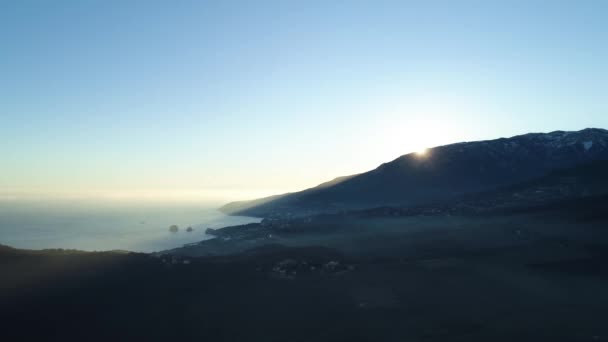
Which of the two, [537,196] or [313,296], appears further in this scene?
[537,196]

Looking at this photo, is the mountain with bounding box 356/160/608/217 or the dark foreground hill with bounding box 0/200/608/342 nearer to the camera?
the dark foreground hill with bounding box 0/200/608/342

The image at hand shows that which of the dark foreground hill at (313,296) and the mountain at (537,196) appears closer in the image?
the dark foreground hill at (313,296)

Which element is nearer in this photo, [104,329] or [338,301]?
[104,329]

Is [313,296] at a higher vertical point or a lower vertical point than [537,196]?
higher

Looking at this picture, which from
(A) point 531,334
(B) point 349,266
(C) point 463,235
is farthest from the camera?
(C) point 463,235

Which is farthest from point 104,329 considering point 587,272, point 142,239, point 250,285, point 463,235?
point 142,239

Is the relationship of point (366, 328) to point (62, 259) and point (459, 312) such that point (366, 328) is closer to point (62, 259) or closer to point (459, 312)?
point (459, 312)

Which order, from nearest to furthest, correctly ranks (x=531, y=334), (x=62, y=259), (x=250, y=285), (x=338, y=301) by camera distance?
(x=531, y=334), (x=338, y=301), (x=250, y=285), (x=62, y=259)

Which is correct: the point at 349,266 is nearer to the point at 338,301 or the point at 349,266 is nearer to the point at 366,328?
the point at 338,301

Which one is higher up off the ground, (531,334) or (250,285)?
(250,285)

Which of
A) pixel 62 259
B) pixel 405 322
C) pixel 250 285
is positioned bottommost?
pixel 405 322
